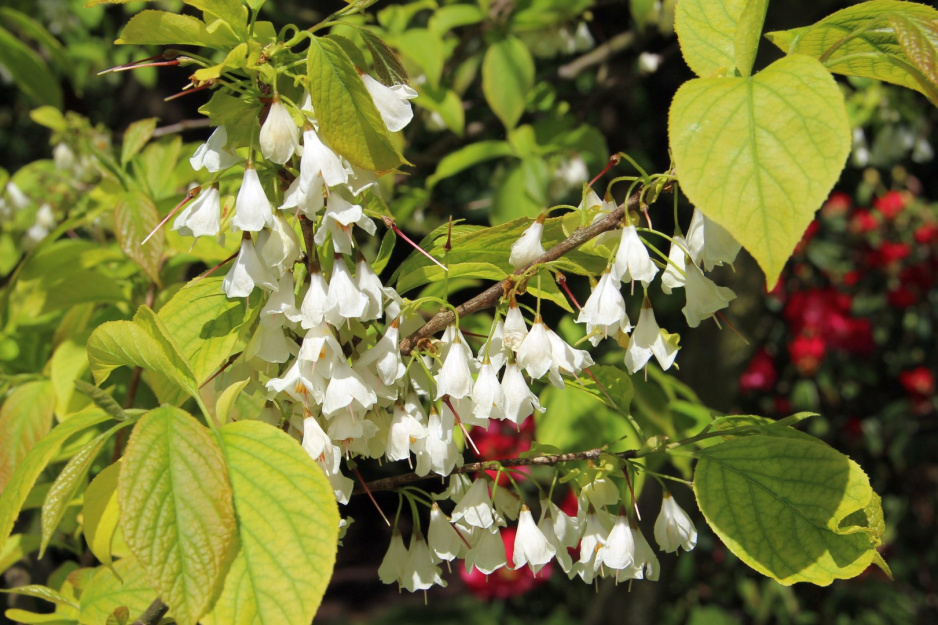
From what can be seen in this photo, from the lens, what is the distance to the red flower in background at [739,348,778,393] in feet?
12.1

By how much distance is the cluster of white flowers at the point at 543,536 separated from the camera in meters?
0.96

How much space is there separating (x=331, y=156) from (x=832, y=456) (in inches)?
23.4

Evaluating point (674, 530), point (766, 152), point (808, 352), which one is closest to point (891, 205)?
point (808, 352)

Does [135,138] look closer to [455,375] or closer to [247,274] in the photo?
[247,274]

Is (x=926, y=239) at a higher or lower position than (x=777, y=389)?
higher

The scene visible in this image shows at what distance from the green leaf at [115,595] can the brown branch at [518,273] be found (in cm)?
42

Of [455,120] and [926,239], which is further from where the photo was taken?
[926,239]

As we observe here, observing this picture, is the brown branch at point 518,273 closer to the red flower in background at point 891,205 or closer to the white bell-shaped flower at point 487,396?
the white bell-shaped flower at point 487,396

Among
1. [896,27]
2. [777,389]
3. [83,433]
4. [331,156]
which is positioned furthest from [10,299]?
[777,389]

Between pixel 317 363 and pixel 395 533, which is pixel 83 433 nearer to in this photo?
pixel 395 533

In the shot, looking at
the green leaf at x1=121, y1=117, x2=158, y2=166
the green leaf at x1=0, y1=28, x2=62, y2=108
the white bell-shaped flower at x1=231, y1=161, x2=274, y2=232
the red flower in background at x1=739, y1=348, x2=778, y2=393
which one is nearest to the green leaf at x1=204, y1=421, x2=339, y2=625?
the white bell-shaped flower at x1=231, y1=161, x2=274, y2=232

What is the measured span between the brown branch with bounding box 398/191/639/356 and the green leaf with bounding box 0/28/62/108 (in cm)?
165

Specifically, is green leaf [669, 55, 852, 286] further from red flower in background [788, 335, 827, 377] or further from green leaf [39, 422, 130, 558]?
red flower in background [788, 335, 827, 377]

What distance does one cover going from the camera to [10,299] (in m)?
1.76
